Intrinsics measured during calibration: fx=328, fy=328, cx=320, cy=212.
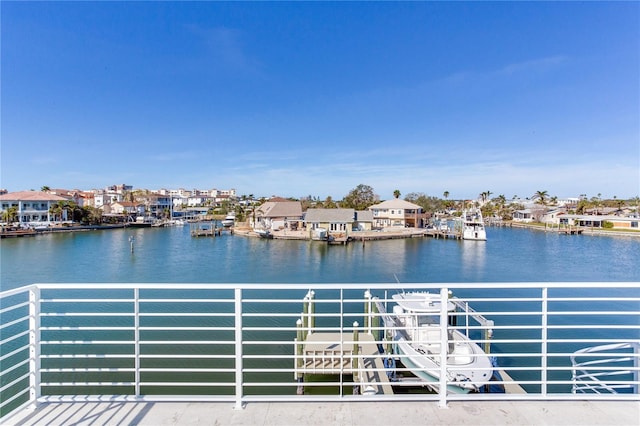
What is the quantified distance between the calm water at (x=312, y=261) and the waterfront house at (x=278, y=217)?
9.44 meters

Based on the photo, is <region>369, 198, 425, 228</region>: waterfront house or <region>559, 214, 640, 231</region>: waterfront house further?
<region>369, 198, 425, 228</region>: waterfront house

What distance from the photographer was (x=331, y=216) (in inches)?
1537

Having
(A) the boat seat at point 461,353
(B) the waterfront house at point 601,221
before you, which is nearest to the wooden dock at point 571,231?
(B) the waterfront house at point 601,221

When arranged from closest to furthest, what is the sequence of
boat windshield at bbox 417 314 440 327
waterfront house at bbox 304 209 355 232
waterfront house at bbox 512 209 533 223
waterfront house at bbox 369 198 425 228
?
boat windshield at bbox 417 314 440 327 → waterfront house at bbox 304 209 355 232 → waterfront house at bbox 369 198 425 228 → waterfront house at bbox 512 209 533 223

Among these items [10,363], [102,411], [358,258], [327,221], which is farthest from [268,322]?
[327,221]

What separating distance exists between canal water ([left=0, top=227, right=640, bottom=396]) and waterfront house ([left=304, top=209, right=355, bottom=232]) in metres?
4.59

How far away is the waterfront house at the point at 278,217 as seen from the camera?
A: 147ft

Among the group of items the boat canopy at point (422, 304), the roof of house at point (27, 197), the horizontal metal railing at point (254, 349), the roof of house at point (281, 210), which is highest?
the roof of house at point (27, 197)

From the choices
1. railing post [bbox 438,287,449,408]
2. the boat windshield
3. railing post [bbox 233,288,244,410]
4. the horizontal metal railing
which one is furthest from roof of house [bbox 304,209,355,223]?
railing post [bbox 233,288,244,410]

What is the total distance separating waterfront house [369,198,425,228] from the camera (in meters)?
44.6

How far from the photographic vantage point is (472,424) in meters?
2.37

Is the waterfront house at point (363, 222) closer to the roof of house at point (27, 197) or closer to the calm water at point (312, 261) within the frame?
the calm water at point (312, 261)

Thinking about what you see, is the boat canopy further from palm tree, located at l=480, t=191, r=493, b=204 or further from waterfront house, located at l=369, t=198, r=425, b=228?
palm tree, located at l=480, t=191, r=493, b=204

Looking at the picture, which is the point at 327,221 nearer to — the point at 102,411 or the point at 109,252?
the point at 109,252
